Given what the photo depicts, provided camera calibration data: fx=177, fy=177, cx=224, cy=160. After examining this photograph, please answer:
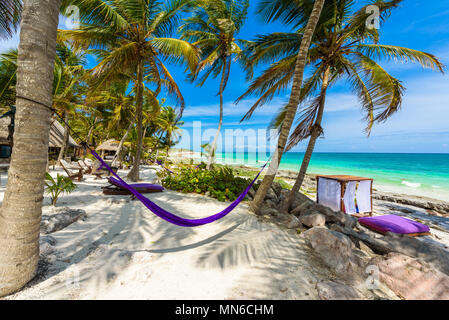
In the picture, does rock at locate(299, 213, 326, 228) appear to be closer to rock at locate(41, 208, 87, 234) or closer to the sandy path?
the sandy path

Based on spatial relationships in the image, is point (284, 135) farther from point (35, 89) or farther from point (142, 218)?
point (35, 89)

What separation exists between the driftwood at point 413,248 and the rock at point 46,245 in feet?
13.9

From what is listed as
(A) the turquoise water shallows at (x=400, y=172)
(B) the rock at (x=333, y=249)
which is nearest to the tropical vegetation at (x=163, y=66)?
(B) the rock at (x=333, y=249)

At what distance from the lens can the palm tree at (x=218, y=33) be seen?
727 centimetres

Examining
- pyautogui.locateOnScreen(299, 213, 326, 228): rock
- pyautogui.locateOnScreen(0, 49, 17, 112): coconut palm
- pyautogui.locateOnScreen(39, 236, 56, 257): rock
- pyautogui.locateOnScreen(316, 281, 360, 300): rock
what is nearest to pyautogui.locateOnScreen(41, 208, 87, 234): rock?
pyautogui.locateOnScreen(39, 236, 56, 257): rock

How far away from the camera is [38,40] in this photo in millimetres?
1418

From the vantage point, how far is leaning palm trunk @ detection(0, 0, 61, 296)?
1.39 meters

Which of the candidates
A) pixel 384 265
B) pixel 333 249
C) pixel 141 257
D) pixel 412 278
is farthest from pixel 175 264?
pixel 412 278

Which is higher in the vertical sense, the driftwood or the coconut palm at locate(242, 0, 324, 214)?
the coconut palm at locate(242, 0, 324, 214)

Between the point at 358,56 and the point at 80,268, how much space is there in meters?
5.94

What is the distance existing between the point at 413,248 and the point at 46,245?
463 centimetres

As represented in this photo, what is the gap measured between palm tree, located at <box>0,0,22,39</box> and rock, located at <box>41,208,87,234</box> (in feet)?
11.3

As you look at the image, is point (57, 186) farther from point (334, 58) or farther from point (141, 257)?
point (334, 58)

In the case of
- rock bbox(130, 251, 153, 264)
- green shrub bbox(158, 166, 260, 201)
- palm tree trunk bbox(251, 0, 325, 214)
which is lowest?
rock bbox(130, 251, 153, 264)
